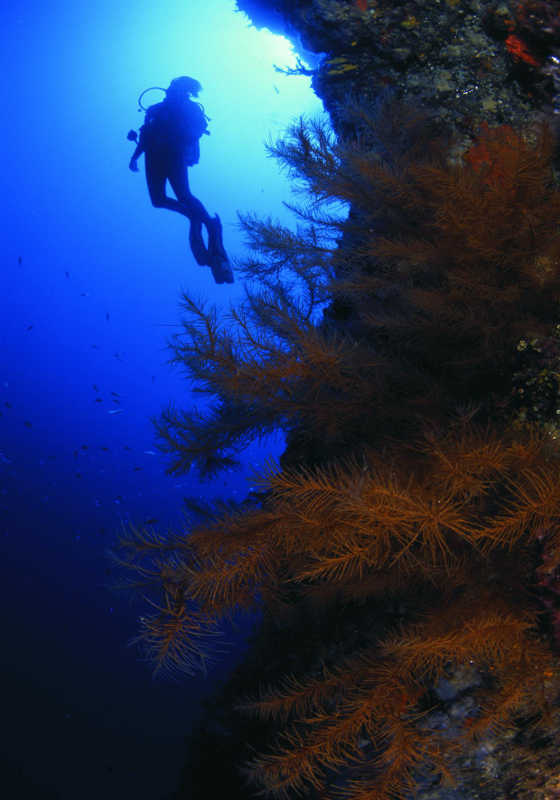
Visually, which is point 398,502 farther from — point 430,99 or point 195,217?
point 195,217

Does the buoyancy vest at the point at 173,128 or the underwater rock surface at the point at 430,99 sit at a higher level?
the buoyancy vest at the point at 173,128

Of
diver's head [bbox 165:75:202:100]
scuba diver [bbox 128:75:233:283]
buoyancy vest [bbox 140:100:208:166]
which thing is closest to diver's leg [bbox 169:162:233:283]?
scuba diver [bbox 128:75:233:283]

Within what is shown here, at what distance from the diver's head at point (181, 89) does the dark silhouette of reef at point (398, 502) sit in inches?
292

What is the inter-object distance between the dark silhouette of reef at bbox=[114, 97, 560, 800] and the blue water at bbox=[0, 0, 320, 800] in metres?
0.44

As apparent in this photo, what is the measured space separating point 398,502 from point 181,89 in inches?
424

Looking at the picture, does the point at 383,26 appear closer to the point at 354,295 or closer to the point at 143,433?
the point at 354,295

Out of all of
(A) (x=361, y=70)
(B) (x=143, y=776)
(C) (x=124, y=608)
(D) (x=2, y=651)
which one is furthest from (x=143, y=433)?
(A) (x=361, y=70)

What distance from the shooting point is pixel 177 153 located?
28.7 feet

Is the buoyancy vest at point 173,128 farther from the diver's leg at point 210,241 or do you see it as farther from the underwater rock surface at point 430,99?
the underwater rock surface at point 430,99

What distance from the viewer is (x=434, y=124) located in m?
A: 3.36

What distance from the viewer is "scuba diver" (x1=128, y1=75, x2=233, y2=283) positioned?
8414mm

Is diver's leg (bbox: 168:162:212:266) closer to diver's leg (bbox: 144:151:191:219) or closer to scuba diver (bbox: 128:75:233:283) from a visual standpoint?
scuba diver (bbox: 128:75:233:283)

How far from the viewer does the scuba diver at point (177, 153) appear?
27.6ft

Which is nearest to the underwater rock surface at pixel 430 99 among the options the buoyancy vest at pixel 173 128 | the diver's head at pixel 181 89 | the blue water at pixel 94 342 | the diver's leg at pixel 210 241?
the blue water at pixel 94 342
